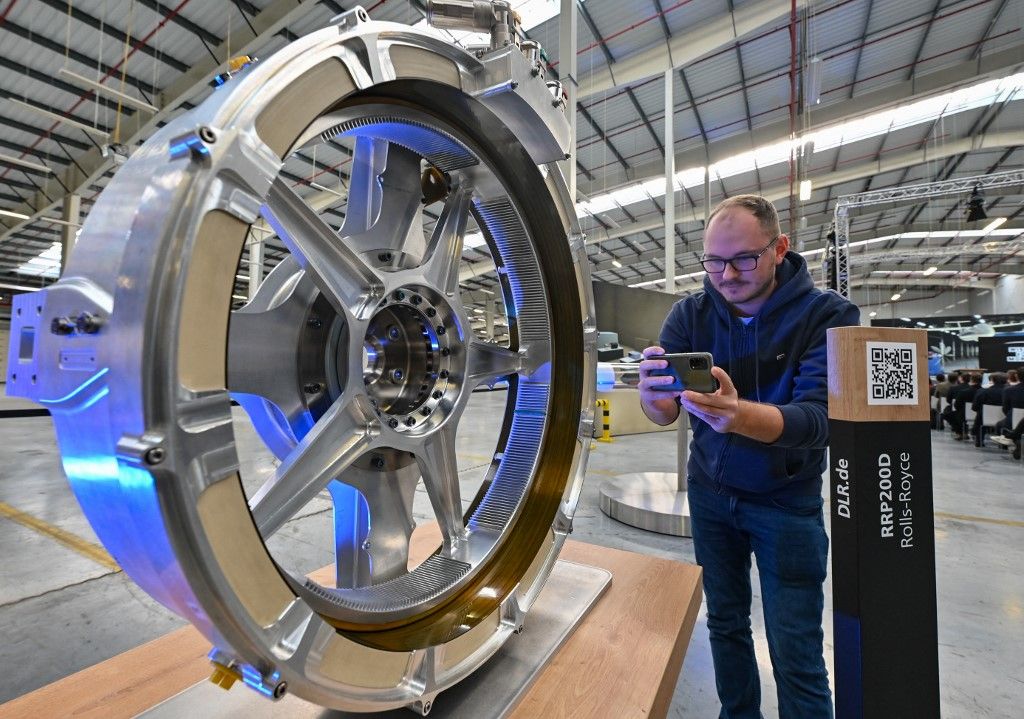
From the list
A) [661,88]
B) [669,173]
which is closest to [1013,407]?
[669,173]

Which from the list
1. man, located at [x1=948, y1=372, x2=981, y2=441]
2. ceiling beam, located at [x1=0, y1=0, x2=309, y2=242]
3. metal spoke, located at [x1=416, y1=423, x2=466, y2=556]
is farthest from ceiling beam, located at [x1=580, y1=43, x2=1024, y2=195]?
metal spoke, located at [x1=416, y1=423, x2=466, y2=556]

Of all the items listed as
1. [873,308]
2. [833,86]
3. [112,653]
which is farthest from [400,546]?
[873,308]

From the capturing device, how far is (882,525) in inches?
39.6

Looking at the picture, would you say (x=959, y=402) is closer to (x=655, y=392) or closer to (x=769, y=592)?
(x=769, y=592)

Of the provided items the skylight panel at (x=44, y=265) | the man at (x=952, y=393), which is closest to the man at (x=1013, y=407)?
the man at (x=952, y=393)

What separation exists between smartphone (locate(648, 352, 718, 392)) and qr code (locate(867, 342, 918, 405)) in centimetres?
29

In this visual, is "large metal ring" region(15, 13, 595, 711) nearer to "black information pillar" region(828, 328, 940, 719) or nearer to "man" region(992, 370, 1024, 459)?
"black information pillar" region(828, 328, 940, 719)

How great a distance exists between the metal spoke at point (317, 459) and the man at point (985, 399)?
8.86 meters

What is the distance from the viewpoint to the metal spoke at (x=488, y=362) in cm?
126

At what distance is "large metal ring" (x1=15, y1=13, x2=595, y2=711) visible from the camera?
1.74 ft

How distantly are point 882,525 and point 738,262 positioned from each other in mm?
667

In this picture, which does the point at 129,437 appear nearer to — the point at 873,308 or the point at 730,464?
the point at 730,464

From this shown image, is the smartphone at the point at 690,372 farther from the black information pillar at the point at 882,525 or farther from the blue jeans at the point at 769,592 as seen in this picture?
the blue jeans at the point at 769,592

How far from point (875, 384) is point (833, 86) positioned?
973cm
